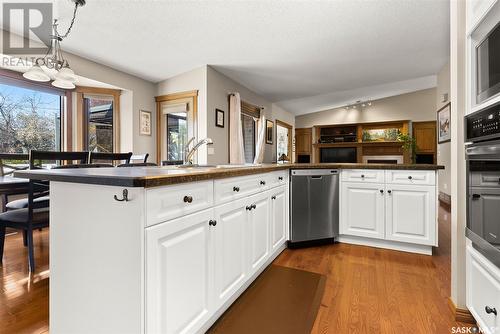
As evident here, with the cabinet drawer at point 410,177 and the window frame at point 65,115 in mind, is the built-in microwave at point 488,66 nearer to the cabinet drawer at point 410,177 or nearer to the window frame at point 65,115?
the cabinet drawer at point 410,177

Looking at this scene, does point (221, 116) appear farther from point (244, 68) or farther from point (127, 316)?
point (127, 316)

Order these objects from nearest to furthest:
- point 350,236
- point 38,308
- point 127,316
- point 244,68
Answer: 1. point 127,316
2. point 38,308
3. point 350,236
4. point 244,68

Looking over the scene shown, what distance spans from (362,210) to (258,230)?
4.58 feet

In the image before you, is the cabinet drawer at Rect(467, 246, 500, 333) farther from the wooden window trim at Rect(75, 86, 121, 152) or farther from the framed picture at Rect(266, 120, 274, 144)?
the framed picture at Rect(266, 120, 274, 144)

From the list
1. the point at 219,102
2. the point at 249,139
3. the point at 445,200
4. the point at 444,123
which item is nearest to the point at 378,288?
the point at 219,102

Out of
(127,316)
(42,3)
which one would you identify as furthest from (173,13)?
(127,316)

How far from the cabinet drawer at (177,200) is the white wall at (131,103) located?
3.32 metres

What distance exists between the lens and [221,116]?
420cm

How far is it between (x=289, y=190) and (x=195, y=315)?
162 cm

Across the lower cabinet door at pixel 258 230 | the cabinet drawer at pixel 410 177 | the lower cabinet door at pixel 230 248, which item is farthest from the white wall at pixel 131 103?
the cabinet drawer at pixel 410 177

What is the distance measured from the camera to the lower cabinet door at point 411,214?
2344 millimetres

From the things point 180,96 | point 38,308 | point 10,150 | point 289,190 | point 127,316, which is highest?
point 180,96

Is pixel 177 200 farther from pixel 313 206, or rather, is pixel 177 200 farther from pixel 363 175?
pixel 363 175

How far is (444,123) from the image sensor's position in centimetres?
521
